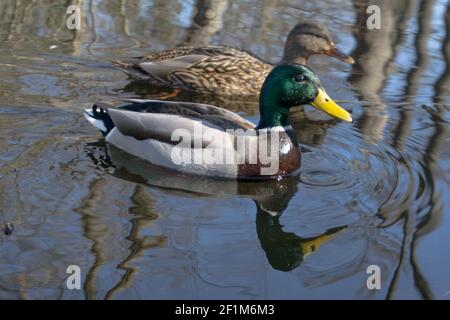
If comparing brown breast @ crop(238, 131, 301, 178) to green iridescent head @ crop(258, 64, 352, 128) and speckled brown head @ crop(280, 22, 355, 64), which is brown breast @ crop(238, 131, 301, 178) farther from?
speckled brown head @ crop(280, 22, 355, 64)

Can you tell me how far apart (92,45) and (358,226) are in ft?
16.7

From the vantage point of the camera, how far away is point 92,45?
33.3 feet

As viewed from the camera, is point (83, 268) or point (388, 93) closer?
point (83, 268)

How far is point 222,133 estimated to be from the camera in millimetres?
6902

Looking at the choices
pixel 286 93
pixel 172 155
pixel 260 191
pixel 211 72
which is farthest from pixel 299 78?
pixel 211 72

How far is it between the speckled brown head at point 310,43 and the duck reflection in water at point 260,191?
A: 111 inches

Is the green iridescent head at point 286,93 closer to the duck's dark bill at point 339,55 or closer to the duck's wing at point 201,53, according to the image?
the duck's wing at point 201,53

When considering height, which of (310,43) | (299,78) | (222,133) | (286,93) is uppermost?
(299,78)

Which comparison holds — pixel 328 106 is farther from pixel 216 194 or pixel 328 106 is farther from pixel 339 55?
pixel 339 55

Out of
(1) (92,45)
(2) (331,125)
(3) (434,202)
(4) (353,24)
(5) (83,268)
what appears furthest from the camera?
(4) (353,24)

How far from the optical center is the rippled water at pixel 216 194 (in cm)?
535

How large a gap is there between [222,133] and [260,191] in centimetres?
56
